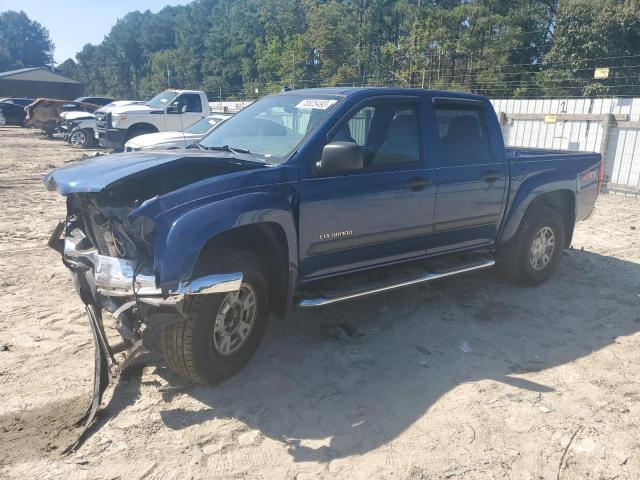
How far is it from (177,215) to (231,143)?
1.52 meters

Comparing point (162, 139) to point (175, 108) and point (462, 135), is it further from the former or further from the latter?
point (462, 135)

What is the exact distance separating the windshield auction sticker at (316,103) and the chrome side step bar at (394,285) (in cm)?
151

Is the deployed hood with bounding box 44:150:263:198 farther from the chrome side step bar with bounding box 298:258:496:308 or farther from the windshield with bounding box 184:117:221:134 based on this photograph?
the windshield with bounding box 184:117:221:134

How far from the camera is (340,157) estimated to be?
361cm

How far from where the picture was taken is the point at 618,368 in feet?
13.2

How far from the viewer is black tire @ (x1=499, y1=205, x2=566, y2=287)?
550cm

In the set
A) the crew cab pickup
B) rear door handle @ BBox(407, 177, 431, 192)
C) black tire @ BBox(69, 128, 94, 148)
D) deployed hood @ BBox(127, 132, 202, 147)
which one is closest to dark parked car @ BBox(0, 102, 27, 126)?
black tire @ BBox(69, 128, 94, 148)

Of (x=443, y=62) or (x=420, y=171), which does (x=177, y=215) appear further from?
(x=443, y=62)

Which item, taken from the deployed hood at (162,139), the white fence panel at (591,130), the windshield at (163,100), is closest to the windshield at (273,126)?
the deployed hood at (162,139)

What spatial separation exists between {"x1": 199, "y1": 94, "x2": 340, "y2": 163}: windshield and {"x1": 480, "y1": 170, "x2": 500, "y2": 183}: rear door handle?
174 centimetres

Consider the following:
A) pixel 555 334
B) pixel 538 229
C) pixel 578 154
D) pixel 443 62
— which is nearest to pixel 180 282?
pixel 555 334

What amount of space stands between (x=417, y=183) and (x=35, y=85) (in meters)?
66.2

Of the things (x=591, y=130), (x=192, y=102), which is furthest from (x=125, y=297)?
(x=192, y=102)

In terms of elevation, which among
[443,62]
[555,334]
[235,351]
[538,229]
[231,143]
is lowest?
[555,334]
